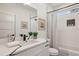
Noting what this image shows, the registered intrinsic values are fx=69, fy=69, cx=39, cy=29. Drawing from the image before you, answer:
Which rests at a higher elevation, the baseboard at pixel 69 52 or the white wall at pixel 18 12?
the white wall at pixel 18 12

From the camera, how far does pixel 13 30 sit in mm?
1282

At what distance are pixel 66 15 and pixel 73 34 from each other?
574mm

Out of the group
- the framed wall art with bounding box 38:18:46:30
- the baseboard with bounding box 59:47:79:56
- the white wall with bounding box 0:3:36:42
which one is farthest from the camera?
the framed wall art with bounding box 38:18:46:30

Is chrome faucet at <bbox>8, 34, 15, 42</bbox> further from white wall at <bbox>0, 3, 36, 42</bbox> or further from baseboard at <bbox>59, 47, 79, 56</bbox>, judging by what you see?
baseboard at <bbox>59, 47, 79, 56</bbox>

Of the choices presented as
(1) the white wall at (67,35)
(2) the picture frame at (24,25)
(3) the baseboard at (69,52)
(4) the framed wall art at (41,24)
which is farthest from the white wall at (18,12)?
(3) the baseboard at (69,52)

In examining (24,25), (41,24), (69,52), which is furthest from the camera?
(41,24)

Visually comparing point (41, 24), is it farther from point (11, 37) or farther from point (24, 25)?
point (11, 37)

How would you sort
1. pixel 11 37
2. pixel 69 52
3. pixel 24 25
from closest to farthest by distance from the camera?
pixel 11 37 → pixel 24 25 → pixel 69 52

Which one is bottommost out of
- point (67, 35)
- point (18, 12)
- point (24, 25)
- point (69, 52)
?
point (69, 52)

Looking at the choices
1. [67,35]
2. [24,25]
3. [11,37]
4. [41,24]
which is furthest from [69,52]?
[11,37]

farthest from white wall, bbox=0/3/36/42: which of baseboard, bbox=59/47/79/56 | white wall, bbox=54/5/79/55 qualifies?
baseboard, bbox=59/47/79/56

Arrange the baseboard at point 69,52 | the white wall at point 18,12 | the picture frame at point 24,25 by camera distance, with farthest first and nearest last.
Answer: the baseboard at point 69,52 < the picture frame at point 24,25 < the white wall at point 18,12

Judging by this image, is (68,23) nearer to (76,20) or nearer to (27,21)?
(76,20)

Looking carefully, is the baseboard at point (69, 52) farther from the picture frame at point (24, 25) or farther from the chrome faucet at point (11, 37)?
the chrome faucet at point (11, 37)
